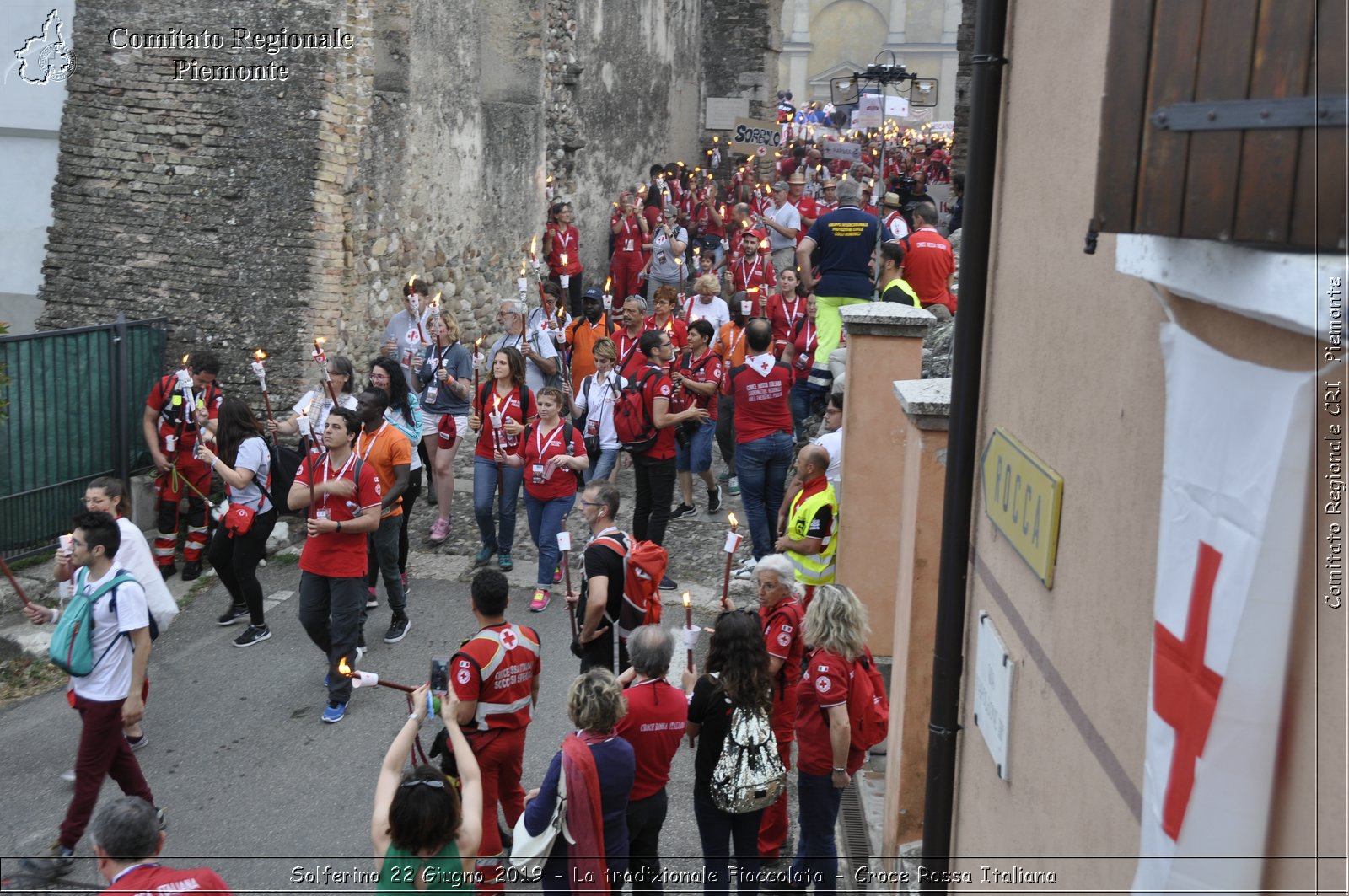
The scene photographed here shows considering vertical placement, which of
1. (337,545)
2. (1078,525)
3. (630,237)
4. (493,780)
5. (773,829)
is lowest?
(773,829)

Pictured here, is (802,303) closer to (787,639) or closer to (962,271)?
(787,639)

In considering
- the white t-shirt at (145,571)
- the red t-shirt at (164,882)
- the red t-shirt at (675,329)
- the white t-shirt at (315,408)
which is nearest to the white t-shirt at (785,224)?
the red t-shirt at (675,329)

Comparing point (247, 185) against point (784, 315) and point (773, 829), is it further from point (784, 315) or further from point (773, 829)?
point (773, 829)

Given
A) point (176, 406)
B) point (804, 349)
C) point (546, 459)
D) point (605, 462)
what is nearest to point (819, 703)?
point (546, 459)

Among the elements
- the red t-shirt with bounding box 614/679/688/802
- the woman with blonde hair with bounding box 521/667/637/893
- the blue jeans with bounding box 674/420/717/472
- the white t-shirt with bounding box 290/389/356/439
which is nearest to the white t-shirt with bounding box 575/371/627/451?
the blue jeans with bounding box 674/420/717/472

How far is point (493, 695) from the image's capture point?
5344 millimetres

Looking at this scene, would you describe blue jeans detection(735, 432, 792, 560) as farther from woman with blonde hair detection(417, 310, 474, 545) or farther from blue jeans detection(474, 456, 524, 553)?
woman with blonde hair detection(417, 310, 474, 545)

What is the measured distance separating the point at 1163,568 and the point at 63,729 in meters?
6.77

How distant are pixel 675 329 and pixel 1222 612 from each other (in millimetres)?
9524

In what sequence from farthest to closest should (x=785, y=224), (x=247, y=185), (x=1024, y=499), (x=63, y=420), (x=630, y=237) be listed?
(x=630, y=237) < (x=785, y=224) < (x=247, y=185) < (x=63, y=420) < (x=1024, y=499)

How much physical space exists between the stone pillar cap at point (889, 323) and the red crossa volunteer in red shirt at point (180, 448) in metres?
4.71

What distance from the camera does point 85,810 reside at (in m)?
5.80

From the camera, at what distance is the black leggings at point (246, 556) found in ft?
26.7

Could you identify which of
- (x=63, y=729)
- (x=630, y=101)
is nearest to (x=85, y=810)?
(x=63, y=729)
